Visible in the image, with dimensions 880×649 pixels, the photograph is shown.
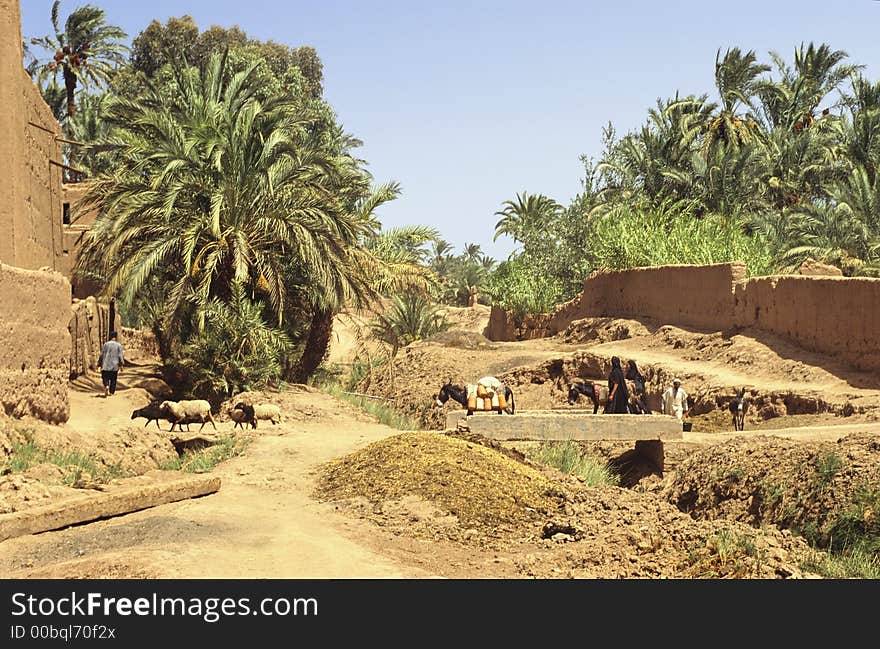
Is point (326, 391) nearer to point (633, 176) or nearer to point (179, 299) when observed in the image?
point (179, 299)

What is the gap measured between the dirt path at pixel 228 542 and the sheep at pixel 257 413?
387 centimetres

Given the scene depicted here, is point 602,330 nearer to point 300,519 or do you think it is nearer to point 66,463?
point 66,463

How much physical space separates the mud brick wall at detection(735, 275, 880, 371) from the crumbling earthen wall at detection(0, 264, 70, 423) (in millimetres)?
12685

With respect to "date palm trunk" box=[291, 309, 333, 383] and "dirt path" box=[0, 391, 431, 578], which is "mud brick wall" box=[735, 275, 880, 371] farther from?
"dirt path" box=[0, 391, 431, 578]

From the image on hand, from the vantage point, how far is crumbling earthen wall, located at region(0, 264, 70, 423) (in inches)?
487

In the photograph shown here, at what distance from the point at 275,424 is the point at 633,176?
2688 cm

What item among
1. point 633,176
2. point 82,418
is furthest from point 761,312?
point 633,176

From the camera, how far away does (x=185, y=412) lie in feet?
52.1

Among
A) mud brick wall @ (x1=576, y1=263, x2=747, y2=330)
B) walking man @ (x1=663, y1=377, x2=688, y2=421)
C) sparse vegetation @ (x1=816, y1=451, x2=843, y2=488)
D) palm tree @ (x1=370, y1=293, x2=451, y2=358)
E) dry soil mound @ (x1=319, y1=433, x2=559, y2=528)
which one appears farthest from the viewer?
palm tree @ (x1=370, y1=293, x2=451, y2=358)

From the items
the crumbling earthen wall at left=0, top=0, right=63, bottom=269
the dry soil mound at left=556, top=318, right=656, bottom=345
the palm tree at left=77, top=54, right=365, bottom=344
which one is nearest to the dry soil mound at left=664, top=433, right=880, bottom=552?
the crumbling earthen wall at left=0, top=0, right=63, bottom=269

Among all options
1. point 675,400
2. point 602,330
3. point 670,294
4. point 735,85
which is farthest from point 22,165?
point 735,85

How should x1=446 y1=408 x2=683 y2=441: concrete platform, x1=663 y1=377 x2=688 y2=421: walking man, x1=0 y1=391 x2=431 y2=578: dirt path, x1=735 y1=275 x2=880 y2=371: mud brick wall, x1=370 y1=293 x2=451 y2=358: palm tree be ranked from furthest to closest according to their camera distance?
x1=370 y1=293 x2=451 y2=358: palm tree < x1=735 y1=275 x2=880 y2=371: mud brick wall < x1=663 y1=377 x2=688 y2=421: walking man < x1=446 y1=408 x2=683 y2=441: concrete platform < x1=0 y1=391 x2=431 y2=578: dirt path

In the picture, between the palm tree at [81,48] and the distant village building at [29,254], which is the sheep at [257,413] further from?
the palm tree at [81,48]

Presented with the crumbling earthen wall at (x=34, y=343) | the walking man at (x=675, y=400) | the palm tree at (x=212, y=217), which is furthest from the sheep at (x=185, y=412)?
the walking man at (x=675, y=400)
